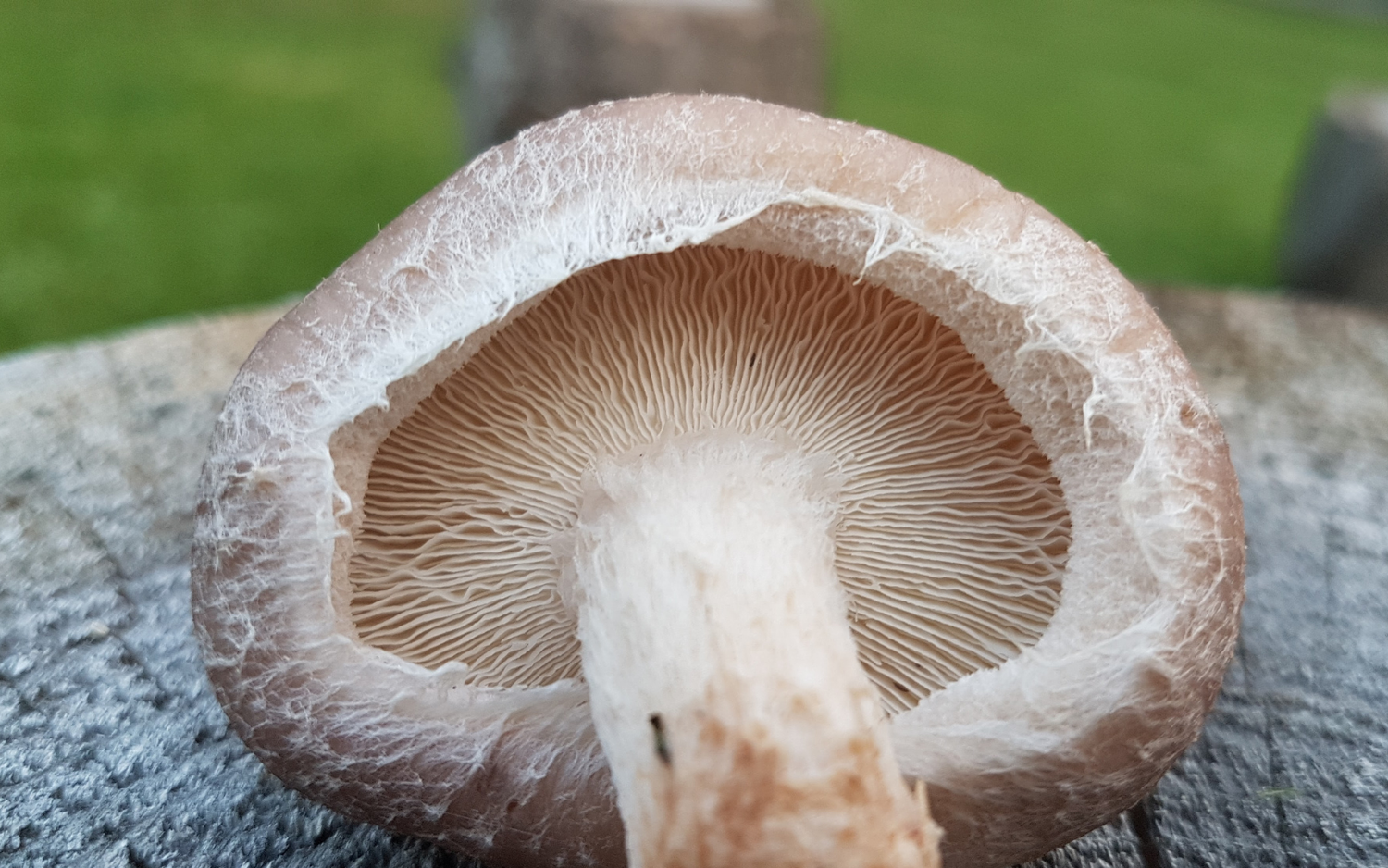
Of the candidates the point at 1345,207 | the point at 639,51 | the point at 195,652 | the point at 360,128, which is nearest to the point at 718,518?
the point at 195,652

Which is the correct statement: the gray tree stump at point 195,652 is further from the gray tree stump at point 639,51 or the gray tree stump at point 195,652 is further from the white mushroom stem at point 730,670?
the gray tree stump at point 639,51

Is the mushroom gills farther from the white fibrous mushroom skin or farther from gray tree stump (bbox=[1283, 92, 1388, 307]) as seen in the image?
gray tree stump (bbox=[1283, 92, 1388, 307])

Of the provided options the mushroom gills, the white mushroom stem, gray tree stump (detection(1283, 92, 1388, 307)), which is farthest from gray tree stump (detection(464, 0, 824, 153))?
gray tree stump (detection(1283, 92, 1388, 307))

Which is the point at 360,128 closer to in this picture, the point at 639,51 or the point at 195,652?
the point at 639,51

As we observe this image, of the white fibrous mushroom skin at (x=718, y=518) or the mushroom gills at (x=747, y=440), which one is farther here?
the mushroom gills at (x=747, y=440)

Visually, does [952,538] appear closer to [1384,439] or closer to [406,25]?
[1384,439]

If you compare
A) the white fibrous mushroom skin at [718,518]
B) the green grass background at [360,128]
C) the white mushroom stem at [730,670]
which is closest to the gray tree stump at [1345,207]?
the green grass background at [360,128]

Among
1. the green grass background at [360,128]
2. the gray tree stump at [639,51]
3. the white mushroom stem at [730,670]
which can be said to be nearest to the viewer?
the white mushroom stem at [730,670]
